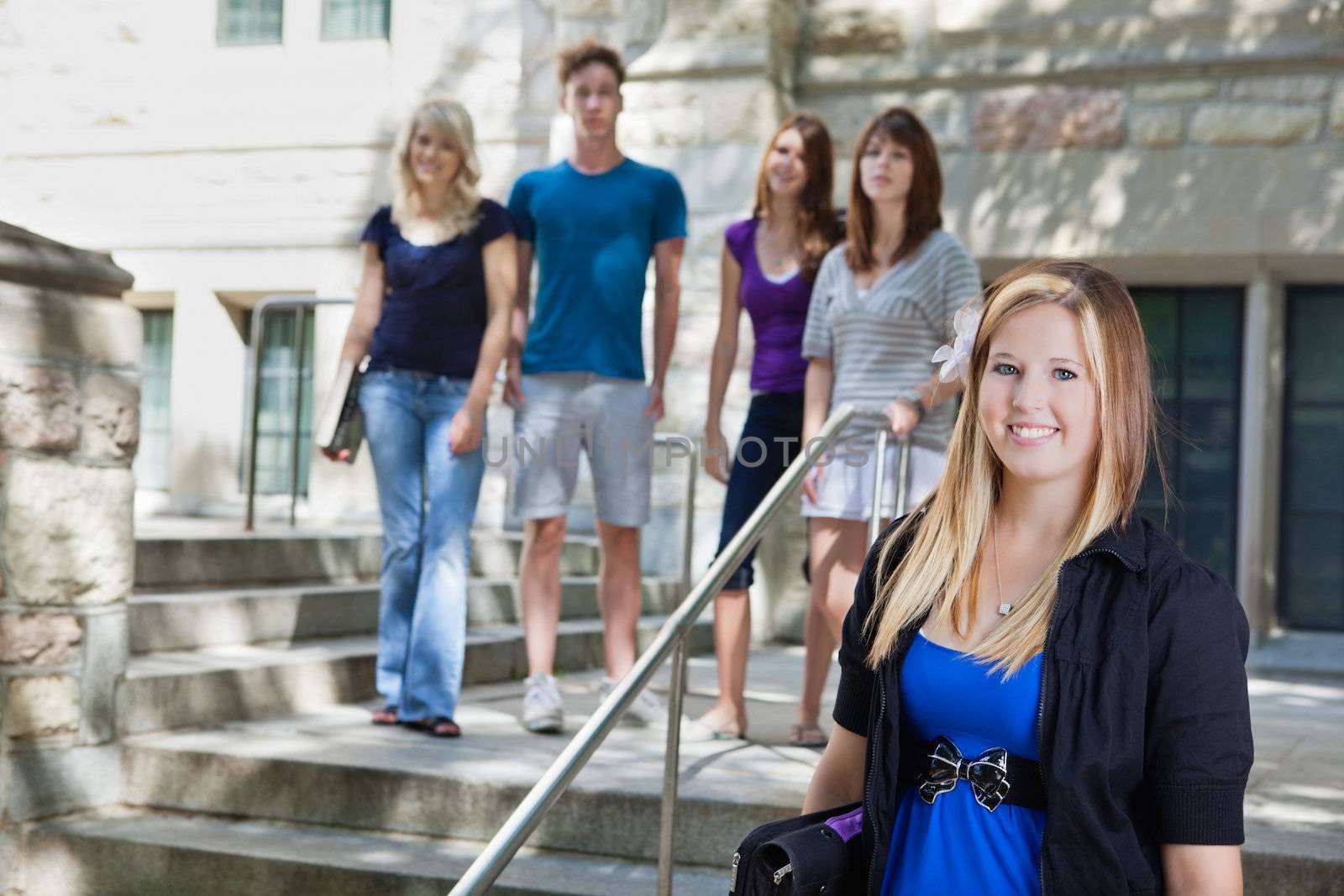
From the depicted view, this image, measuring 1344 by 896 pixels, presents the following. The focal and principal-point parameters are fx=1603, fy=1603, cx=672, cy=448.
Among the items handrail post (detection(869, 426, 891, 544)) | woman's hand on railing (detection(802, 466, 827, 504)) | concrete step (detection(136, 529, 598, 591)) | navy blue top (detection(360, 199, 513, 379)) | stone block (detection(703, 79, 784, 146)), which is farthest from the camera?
stone block (detection(703, 79, 784, 146))

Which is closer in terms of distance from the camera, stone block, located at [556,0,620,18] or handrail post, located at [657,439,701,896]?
handrail post, located at [657,439,701,896]

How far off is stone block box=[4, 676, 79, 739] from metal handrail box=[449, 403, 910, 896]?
152 centimetres

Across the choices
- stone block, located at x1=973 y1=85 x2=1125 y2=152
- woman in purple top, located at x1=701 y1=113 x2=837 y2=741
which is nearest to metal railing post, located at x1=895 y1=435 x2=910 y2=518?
woman in purple top, located at x1=701 y1=113 x2=837 y2=741

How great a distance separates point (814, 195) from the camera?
167 inches

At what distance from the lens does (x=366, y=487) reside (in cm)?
819

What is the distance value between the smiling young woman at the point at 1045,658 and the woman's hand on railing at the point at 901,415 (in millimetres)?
1817

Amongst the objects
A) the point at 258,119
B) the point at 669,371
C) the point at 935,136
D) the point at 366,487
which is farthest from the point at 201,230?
the point at 935,136

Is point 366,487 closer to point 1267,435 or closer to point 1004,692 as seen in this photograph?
point 1267,435

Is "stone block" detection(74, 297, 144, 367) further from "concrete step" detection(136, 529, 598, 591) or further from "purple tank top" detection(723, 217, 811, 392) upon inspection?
"purple tank top" detection(723, 217, 811, 392)

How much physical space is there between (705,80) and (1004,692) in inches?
223

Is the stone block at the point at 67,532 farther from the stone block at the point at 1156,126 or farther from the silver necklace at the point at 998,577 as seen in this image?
the stone block at the point at 1156,126

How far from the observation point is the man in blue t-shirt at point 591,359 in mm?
4355

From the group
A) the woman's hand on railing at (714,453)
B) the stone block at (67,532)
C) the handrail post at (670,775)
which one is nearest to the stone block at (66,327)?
the stone block at (67,532)

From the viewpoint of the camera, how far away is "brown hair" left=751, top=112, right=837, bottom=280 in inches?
165
